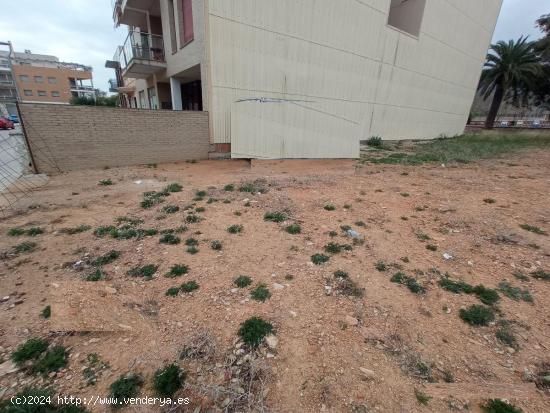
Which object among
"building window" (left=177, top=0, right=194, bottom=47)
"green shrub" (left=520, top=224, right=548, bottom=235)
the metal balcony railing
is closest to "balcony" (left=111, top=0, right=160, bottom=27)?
the metal balcony railing

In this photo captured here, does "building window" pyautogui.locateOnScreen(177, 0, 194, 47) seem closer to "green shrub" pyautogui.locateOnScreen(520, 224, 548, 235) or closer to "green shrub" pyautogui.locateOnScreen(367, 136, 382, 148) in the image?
"green shrub" pyautogui.locateOnScreen(367, 136, 382, 148)

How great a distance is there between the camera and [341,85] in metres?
12.7

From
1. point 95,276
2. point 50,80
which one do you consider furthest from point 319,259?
point 50,80

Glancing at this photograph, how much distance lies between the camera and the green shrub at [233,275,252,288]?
3051mm

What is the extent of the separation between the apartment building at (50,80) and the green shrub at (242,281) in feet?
183

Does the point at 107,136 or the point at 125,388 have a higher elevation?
the point at 107,136

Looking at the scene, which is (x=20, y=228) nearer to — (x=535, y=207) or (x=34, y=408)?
(x=34, y=408)

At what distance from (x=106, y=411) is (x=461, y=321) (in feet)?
10.7

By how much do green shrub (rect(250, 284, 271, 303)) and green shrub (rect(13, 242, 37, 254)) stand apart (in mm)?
3413

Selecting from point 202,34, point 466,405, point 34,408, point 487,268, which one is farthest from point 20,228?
point 202,34

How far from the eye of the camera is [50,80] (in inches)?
1875

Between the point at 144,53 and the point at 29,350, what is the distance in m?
14.0

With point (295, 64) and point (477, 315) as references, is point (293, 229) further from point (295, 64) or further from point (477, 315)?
point (295, 64)

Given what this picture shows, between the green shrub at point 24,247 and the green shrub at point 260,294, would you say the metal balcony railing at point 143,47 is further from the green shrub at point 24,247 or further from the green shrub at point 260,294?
the green shrub at point 260,294
